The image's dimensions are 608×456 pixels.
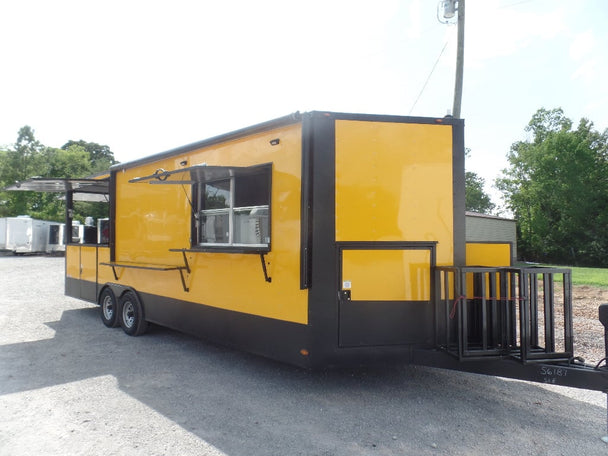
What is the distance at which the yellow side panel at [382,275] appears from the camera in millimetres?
3963

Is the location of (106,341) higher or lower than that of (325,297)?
Result: lower

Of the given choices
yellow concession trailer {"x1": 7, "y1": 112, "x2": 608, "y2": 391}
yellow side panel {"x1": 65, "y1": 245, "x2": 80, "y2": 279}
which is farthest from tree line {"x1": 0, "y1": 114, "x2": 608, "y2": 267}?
yellow concession trailer {"x1": 7, "y1": 112, "x2": 608, "y2": 391}

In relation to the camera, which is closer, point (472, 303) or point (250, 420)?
point (250, 420)

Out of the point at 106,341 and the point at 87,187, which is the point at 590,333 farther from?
the point at 87,187

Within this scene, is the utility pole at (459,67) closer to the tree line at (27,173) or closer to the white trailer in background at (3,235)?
the white trailer in background at (3,235)

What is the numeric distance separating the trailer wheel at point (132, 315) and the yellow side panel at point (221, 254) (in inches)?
9.3

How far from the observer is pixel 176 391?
423cm

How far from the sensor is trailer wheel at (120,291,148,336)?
647 centimetres

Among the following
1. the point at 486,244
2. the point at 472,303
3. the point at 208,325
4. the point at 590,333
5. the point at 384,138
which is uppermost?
the point at 384,138

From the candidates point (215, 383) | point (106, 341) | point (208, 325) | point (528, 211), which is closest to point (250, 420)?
point (215, 383)

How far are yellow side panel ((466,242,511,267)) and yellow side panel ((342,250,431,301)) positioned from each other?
2.41 ft

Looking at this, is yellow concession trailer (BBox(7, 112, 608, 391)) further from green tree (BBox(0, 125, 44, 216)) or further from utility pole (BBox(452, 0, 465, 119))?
green tree (BBox(0, 125, 44, 216))

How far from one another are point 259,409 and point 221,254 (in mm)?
1907

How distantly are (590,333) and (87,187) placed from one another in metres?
9.69
